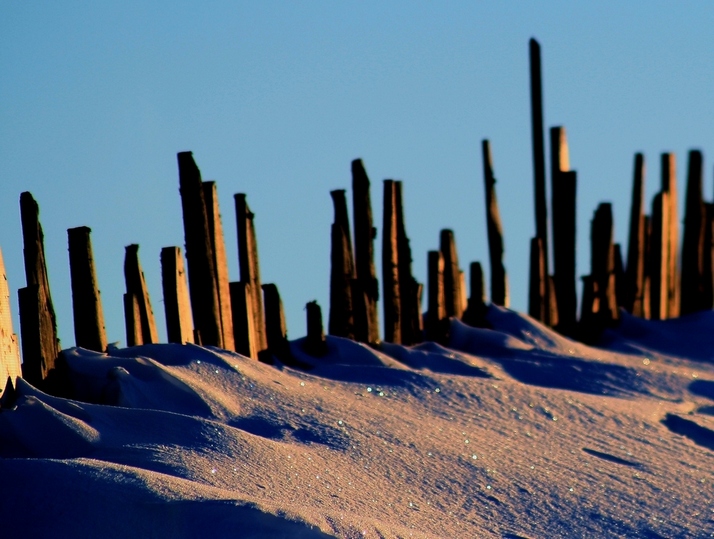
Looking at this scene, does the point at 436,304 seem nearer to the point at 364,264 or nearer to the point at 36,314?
the point at 364,264

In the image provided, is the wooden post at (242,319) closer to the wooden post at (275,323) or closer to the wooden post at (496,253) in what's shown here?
the wooden post at (275,323)

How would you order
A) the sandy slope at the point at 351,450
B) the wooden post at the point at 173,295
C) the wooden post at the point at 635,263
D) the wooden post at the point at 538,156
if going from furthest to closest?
the wooden post at the point at 635,263 → the wooden post at the point at 538,156 → the wooden post at the point at 173,295 → the sandy slope at the point at 351,450

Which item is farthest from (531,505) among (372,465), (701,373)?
(701,373)

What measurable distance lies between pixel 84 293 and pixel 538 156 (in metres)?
3.57

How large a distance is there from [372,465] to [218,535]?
1.03 metres

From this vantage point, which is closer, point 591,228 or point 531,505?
point 531,505

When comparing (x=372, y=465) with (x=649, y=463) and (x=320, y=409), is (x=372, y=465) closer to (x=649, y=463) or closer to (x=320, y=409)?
(x=320, y=409)

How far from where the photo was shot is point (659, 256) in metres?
8.15

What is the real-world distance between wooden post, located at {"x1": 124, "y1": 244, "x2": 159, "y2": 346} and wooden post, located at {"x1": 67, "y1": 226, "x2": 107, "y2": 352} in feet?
0.78

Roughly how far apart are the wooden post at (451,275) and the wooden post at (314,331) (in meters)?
1.07

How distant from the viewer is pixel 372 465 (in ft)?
15.9

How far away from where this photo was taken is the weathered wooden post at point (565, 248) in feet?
25.2

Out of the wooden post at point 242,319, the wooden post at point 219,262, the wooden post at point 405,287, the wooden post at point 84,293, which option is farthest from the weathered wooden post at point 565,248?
the wooden post at point 84,293

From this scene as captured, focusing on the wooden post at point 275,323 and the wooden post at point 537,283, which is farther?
the wooden post at point 537,283
